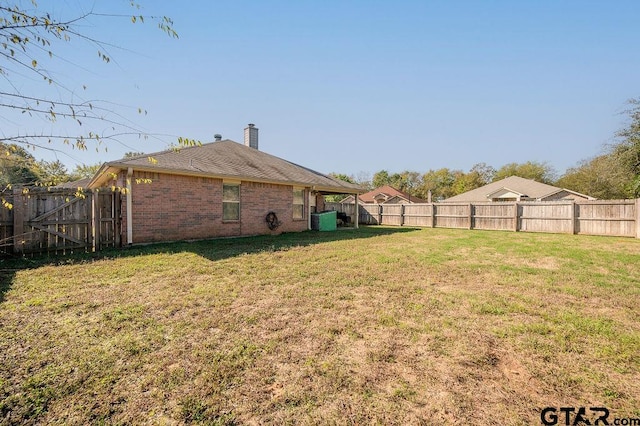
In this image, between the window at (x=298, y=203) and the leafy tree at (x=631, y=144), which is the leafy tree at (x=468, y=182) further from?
the window at (x=298, y=203)

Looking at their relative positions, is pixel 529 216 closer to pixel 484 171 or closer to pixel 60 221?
pixel 60 221

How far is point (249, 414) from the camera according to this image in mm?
1837

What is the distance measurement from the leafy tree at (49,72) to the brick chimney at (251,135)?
1495 cm

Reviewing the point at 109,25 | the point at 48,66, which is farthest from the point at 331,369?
the point at 109,25

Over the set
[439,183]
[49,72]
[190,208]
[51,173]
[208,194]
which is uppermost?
[439,183]

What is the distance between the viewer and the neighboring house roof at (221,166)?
28.3ft

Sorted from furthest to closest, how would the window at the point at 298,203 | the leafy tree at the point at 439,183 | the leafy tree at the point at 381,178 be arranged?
the leafy tree at the point at 381,178
the leafy tree at the point at 439,183
the window at the point at 298,203

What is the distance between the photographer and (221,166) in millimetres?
10750

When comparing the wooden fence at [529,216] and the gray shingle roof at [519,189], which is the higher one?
the gray shingle roof at [519,189]

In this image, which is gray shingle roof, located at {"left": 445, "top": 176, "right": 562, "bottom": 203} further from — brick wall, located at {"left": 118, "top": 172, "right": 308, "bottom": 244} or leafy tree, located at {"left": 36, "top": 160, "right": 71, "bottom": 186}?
leafy tree, located at {"left": 36, "top": 160, "right": 71, "bottom": 186}

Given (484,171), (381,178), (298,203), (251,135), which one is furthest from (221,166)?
(484,171)

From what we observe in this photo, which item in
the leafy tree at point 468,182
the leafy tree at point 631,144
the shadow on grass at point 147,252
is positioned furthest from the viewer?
the leafy tree at point 468,182

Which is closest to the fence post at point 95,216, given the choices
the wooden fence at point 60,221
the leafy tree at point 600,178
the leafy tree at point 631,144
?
the wooden fence at point 60,221

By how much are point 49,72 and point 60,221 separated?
A: 719 cm
